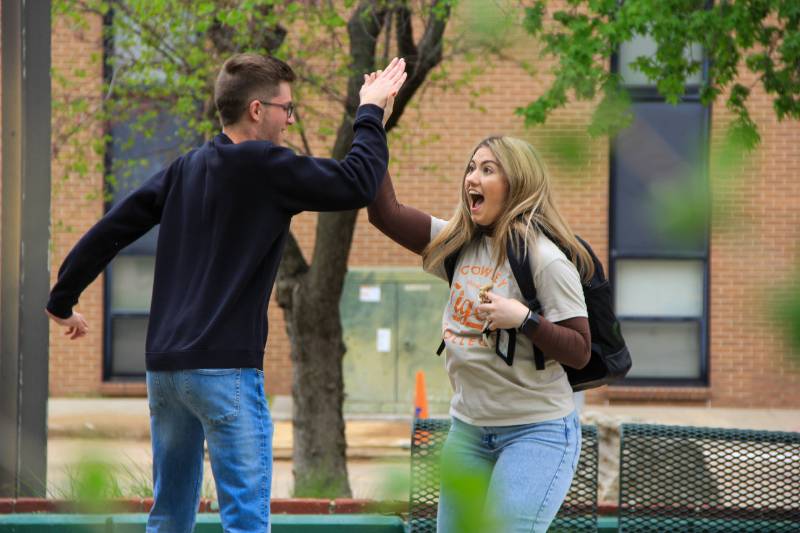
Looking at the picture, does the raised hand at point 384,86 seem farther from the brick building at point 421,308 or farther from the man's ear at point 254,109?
the brick building at point 421,308

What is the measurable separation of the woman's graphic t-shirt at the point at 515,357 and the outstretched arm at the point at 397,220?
10.3 inches

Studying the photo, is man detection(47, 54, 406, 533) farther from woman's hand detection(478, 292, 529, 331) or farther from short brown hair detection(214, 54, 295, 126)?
woman's hand detection(478, 292, 529, 331)

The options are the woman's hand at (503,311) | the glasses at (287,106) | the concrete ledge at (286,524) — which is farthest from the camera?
the concrete ledge at (286,524)

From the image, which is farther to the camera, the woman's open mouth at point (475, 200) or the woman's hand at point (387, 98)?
the woman's open mouth at point (475, 200)

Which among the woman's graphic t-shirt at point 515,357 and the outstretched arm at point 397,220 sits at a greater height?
the outstretched arm at point 397,220

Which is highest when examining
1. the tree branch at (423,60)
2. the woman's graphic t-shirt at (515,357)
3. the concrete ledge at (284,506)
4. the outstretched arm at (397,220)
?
the tree branch at (423,60)

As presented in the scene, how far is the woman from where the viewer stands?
278 centimetres

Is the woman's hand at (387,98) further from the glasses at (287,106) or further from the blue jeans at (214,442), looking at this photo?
the blue jeans at (214,442)

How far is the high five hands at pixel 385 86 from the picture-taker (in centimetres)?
284

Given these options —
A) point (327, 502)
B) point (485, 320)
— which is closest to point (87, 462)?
point (485, 320)

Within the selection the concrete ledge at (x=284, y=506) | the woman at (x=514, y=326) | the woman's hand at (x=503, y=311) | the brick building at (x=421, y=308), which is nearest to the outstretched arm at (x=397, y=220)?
the woman at (x=514, y=326)

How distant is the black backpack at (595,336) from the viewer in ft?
9.58

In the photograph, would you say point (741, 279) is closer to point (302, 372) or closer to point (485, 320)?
point (485, 320)

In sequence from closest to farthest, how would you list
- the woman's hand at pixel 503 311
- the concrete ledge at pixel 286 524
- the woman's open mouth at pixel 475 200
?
1. the woman's hand at pixel 503 311
2. the woman's open mouth at pixel 475 200
3. the concrete ledge at pixel 286 524
